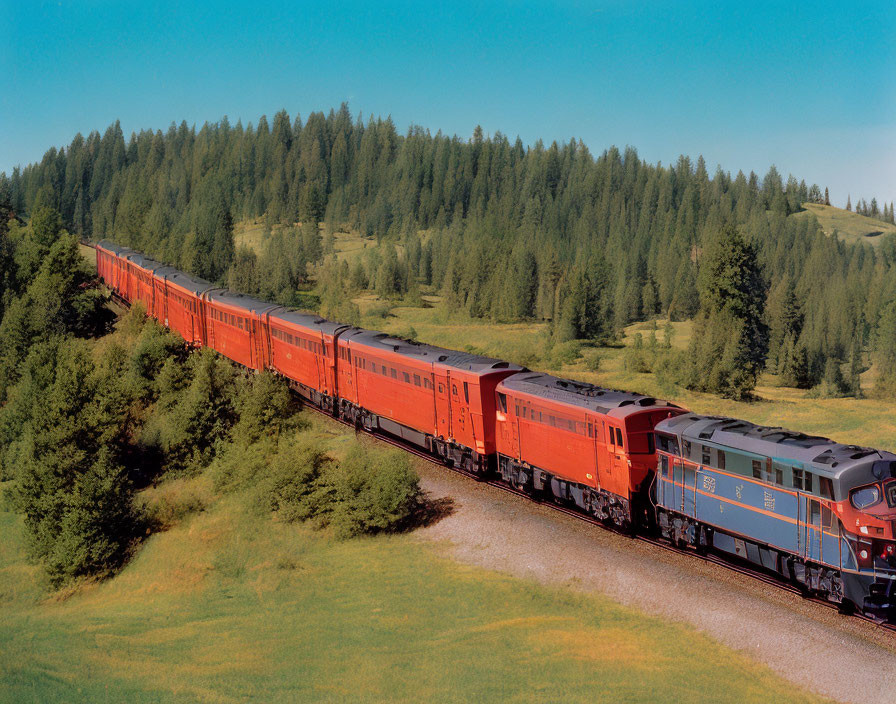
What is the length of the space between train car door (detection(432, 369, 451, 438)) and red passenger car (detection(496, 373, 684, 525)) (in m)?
2.76

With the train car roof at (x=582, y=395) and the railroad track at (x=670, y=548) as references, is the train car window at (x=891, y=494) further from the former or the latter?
the train car roof at (x=582, y=395)

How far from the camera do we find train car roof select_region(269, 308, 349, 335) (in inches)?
1567

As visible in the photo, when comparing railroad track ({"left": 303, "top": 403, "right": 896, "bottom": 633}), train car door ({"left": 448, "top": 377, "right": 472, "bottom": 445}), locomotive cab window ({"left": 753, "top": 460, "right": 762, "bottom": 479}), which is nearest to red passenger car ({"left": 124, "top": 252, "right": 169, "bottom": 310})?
railroad track ({"left": 303, "top": 403, "right": 896, "bottom": 633})

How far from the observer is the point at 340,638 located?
2212cm

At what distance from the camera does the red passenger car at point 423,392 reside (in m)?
29.2

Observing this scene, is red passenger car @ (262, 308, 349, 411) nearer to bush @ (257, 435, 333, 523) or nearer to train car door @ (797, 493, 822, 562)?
bush @ (257, 435, 333, 523)

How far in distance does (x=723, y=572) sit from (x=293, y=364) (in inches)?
1085

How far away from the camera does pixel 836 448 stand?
19.2 meters

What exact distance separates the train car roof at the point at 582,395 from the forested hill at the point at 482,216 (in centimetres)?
5942

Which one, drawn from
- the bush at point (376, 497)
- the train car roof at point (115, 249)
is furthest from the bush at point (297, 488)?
the train car roof at point (115, 249)

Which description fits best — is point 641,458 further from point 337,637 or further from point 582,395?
point 337,637

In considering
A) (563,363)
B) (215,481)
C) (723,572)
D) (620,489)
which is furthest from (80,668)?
(563,363)

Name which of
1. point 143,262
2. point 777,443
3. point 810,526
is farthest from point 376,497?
point 143,262

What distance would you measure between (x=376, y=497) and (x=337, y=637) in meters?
6.64
